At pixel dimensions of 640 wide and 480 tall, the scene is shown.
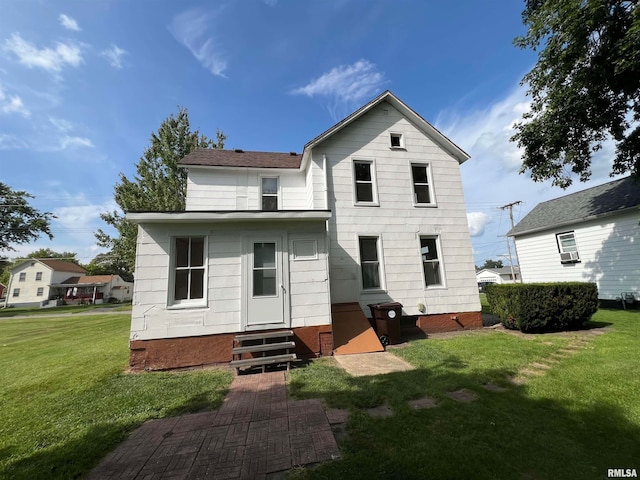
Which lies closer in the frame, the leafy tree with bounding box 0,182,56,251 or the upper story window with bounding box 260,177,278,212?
the upper story window with bounding box 260,177,278,212

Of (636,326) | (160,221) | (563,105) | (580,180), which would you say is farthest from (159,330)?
(580,180)

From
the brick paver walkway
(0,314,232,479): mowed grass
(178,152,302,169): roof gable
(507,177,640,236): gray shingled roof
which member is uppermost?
(178,152,302,169): roof gable

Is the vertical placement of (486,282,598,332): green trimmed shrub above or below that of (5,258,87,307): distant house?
below

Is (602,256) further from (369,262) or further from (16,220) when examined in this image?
(16,220)

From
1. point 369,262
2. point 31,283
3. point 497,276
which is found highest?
point 31,283

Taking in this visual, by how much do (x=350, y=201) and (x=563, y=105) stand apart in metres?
9.30

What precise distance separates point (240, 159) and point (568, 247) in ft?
59.3

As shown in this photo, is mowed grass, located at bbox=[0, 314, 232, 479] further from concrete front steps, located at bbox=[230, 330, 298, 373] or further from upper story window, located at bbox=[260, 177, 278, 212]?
upper story window, located at bbox=[260, 177, 278, 212]

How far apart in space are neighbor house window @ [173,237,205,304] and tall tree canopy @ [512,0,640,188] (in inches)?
537

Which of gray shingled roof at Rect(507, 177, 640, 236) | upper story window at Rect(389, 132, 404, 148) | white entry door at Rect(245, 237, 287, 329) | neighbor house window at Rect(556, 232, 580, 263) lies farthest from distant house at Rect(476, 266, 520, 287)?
white entry door at Rect(245, 237, 287, 329)

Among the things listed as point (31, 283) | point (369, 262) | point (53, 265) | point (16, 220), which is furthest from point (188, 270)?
point (53, 265)

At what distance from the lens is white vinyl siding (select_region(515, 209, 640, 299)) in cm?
1207

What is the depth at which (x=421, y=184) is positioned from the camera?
1052 centimetres

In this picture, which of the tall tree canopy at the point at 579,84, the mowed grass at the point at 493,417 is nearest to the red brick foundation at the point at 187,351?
the mowed grass at the point at 493,417
